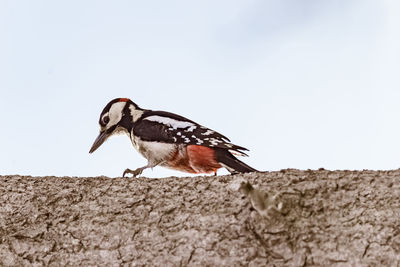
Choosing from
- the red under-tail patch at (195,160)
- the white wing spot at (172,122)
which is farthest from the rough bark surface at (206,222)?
the white wing spot at (172,122)

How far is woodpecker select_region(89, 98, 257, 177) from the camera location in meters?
3.38

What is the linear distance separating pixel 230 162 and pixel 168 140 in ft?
1.53

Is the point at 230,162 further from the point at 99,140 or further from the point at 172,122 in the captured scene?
the point at 99,140

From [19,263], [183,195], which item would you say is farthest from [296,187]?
[19,263]

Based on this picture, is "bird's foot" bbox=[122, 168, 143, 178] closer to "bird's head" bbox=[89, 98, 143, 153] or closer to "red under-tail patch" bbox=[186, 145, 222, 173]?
"red under-tail patch" bbox=[186, 145, 222, 173]

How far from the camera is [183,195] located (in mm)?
2557

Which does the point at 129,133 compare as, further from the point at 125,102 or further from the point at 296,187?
the point at 296,187

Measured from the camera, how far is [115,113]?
389 cm

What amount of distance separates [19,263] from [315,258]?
118 centimetres

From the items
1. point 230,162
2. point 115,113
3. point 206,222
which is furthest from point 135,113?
point 206,222

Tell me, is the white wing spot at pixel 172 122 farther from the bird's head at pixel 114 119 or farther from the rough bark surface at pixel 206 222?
the rough bark surface at pixel 206 222

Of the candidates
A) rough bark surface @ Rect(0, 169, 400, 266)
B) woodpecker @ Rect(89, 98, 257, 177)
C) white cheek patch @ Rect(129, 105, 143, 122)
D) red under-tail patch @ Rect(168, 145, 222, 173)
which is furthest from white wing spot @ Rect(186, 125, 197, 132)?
rough bark surface @ Rect(0, 169, 400, 266)

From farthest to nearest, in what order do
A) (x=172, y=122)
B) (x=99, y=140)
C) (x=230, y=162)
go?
(x=99, y=140) → (x=172, y=122) → (x=230, y=162)

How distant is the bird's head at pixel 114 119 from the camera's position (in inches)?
152
